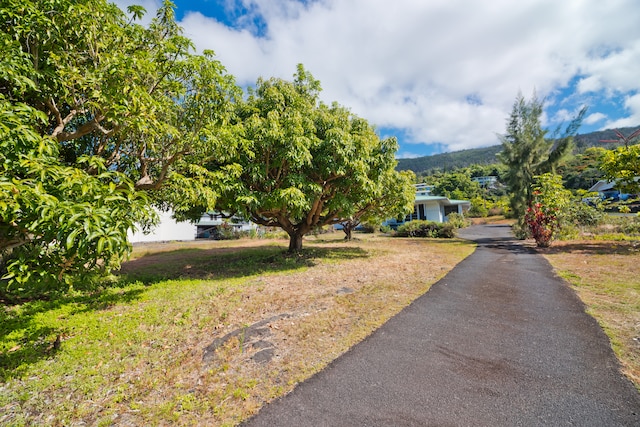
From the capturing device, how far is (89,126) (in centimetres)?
536

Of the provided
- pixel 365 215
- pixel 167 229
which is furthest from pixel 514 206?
pixel 167 229

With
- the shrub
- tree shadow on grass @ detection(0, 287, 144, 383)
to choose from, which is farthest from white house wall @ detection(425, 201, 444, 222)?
tree shadow on grass @ detection(0, 287, 144, 383)

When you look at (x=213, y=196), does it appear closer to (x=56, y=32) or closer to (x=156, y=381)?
(x=56, y=32)

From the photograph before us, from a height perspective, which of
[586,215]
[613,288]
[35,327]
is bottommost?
[613,288]

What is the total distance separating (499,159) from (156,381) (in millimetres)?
24437

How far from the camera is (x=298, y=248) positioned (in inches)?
545

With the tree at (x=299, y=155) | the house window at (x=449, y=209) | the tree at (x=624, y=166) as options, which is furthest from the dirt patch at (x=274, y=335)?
the house window at (x=449, y=209)

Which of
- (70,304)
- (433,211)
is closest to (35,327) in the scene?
(70,304)

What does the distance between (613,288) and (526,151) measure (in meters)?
16.7

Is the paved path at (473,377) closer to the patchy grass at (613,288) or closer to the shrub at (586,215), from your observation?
the patchy grass at (613,288)

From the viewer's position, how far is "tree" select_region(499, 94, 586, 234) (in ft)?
62.2

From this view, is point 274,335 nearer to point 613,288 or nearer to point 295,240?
point 613,288

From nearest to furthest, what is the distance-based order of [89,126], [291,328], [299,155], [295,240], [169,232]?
1. [291,328]
2. [89,126]
3. [299,155]
4. [295,240]
5. [169,232]

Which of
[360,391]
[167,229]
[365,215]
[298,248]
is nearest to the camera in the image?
[360,391]
